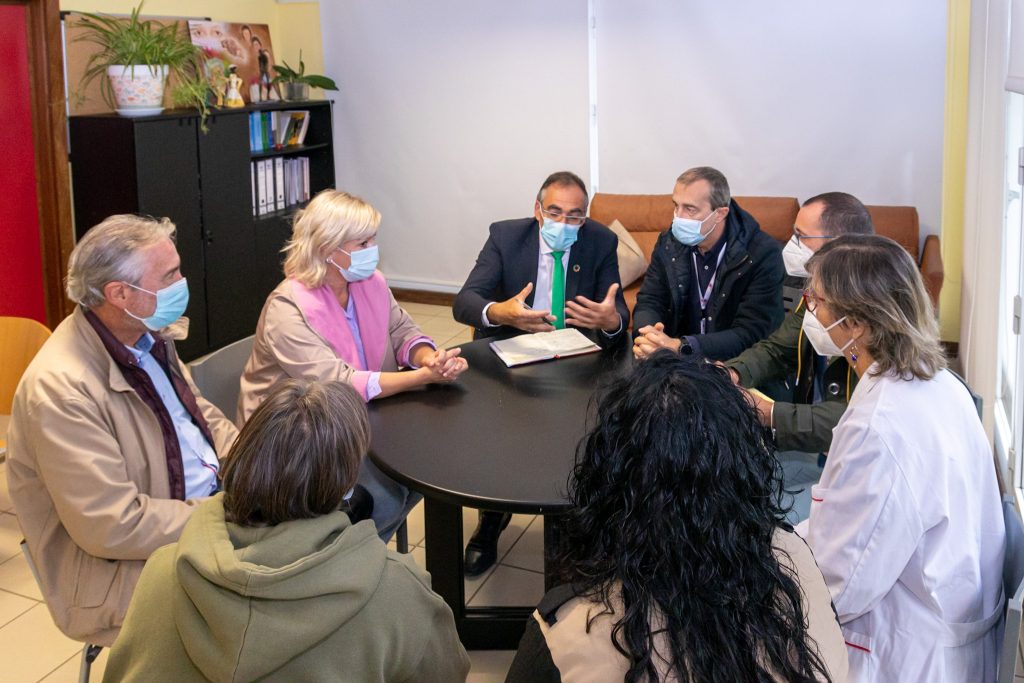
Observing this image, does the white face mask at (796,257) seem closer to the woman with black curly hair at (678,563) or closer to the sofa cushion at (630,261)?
the woman with black curly hair at (678,563)

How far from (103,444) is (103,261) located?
1.61 ft

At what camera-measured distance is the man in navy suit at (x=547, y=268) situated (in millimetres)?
3746

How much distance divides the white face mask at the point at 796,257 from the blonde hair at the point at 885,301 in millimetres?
1008

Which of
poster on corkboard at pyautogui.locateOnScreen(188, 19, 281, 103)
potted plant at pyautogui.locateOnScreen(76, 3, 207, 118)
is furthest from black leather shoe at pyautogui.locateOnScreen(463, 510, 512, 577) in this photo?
poster on corkboard at pyautogui.locateOnScreen(188, 19, 281, 103)

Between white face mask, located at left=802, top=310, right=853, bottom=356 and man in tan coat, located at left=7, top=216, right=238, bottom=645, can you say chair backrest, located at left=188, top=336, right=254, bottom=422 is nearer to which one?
man in tan coat, located at left=7, top=216, right=238, bottom=645

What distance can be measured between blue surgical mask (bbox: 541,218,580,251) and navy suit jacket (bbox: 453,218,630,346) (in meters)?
0.07

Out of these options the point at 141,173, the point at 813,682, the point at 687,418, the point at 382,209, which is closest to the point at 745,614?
the point at 813,682

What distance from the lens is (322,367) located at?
2.99 metres

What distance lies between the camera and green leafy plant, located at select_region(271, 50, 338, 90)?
6.95m

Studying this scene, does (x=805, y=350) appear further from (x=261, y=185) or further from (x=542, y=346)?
(x=261, y=185)

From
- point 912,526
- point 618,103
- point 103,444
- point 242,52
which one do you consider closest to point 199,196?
point 242,52

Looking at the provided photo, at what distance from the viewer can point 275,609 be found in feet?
5.08

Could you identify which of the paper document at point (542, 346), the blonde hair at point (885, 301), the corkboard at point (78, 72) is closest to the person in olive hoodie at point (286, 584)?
the blonde hair at point (885, 301)

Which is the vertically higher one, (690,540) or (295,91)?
(295,91)
